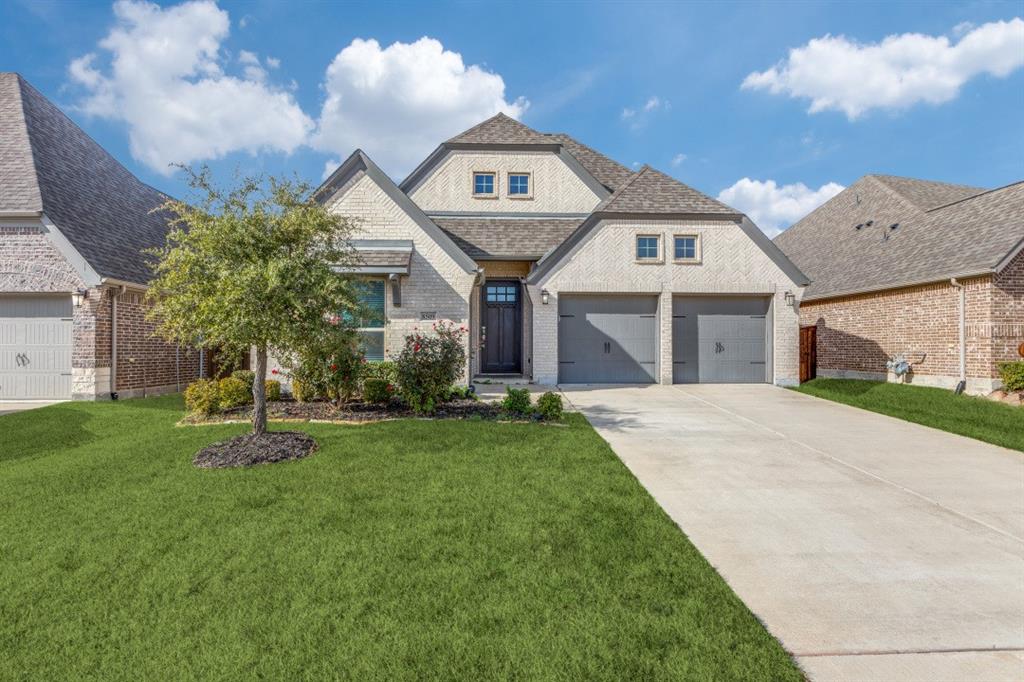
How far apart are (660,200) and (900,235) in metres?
9.73

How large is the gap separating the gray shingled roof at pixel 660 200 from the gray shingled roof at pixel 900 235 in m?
5.77

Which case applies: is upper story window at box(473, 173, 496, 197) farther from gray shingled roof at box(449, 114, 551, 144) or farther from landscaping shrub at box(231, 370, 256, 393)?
landscaping shrub at box(231, 370, 256, 393)

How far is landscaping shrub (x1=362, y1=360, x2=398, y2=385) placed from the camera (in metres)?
9.55

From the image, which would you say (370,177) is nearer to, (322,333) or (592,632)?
(322,333)


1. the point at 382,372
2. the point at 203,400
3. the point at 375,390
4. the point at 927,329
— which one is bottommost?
the point at 203,400

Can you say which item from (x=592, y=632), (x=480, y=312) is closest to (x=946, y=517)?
(x=592, y=632)

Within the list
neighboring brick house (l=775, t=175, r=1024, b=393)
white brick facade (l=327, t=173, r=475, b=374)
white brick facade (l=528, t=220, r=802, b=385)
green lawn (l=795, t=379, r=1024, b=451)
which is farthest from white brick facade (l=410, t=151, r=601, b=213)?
neighboring brick house (l=775, t=175, r=1024, b=393)

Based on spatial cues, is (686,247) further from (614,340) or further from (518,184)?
(518,184)

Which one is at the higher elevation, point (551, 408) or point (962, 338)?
point (962, 338)

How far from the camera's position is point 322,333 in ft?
22.1

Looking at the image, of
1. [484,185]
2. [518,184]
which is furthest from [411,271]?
[518,184]

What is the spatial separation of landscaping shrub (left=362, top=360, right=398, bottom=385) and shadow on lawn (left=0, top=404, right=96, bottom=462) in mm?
4527

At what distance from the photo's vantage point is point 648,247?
14.5m

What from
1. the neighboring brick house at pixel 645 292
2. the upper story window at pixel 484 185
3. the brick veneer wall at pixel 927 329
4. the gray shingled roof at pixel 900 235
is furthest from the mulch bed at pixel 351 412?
the gray shingled roof at pixel 900 235
